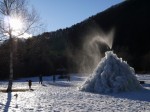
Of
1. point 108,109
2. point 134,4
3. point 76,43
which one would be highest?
point 134,4

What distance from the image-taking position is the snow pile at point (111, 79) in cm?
3097

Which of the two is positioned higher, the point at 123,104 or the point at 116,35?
the point at 116,35

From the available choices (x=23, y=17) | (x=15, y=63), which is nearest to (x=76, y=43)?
(x=15, y=63)

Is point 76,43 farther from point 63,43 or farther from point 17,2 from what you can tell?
point 17,2

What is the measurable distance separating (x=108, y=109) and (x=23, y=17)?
68.2ft

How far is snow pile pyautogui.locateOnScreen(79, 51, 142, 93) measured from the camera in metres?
31.0

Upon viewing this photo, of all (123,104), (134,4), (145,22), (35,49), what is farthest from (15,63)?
(123,104)

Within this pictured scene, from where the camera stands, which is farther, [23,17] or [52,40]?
[52,40]

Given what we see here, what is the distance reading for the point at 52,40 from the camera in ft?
422

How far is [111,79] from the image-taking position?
3200cm

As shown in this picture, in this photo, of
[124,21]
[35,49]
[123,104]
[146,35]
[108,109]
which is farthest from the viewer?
[124,21]

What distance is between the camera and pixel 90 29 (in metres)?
117

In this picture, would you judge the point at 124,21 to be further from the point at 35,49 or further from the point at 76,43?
the point at 35,49

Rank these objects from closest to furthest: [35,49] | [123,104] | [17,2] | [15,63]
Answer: [123,104], [17,2], [15,63], [35,49]
